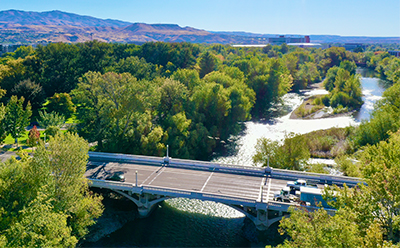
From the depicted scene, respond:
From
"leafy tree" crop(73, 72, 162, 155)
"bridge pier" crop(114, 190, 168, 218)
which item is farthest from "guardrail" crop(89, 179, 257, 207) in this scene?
"leafy tree" crop(73, 72, 162, 155)

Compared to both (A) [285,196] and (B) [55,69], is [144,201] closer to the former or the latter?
(A) [285,196]

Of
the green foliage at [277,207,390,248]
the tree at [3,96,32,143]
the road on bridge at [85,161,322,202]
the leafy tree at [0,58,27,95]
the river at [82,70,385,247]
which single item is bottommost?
the river at [82,70,385,247]

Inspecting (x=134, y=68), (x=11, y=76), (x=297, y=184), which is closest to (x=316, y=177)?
(x=297, y=184)

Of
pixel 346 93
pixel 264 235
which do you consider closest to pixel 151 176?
pixel 264 235

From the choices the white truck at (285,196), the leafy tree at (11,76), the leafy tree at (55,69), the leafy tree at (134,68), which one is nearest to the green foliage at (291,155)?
the white truck at (285,196)

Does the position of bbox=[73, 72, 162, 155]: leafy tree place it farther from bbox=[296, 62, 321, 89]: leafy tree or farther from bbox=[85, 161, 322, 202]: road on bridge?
bbox=[296, 62, 321, 89]: leafy tree

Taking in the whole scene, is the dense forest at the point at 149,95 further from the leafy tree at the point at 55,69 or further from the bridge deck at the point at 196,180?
the bridge deck at the point at 196,180

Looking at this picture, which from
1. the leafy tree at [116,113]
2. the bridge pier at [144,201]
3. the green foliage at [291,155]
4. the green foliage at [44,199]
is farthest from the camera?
the leafy tree at [116,113]

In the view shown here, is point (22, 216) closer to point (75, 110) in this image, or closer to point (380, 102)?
point (75, 110)
